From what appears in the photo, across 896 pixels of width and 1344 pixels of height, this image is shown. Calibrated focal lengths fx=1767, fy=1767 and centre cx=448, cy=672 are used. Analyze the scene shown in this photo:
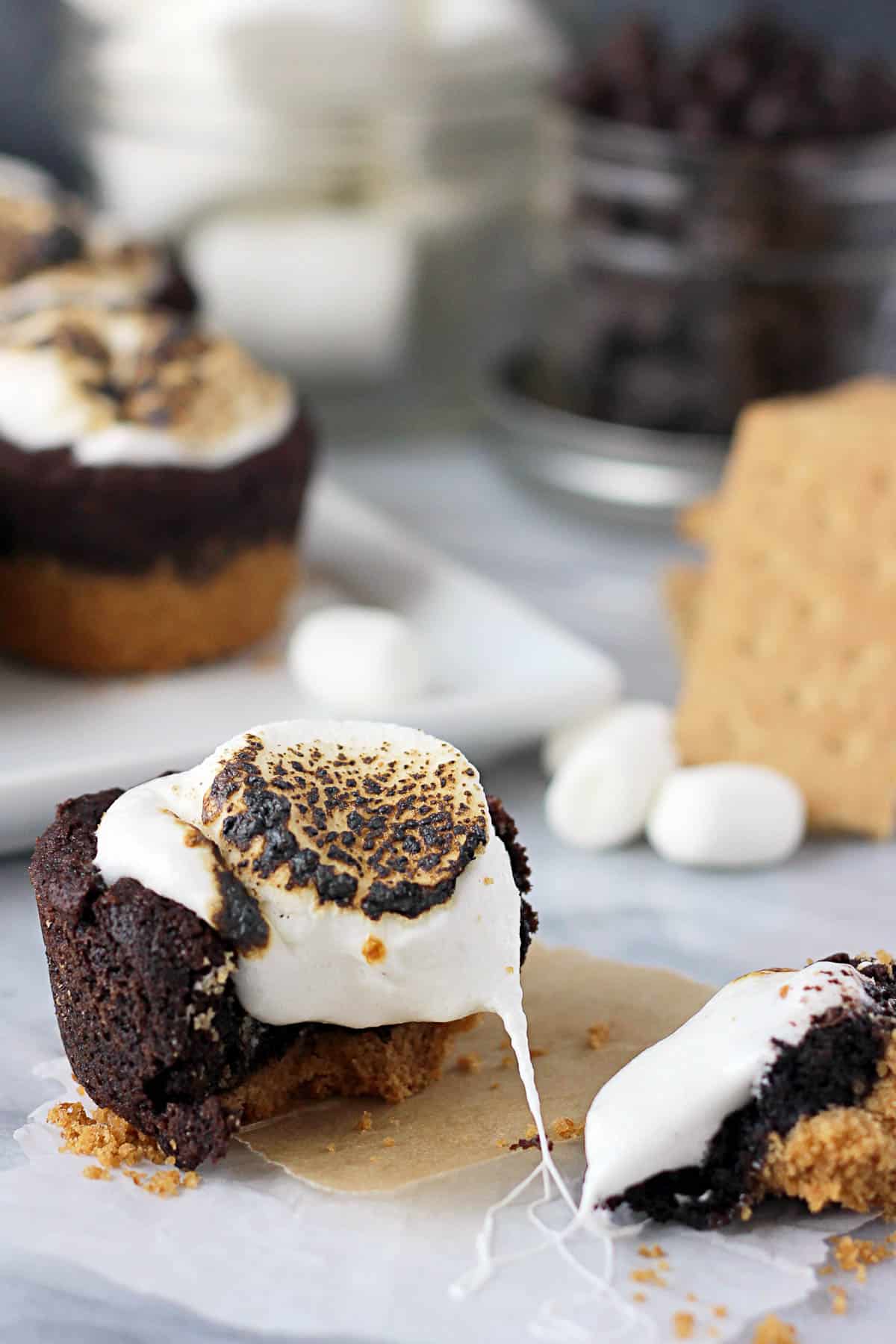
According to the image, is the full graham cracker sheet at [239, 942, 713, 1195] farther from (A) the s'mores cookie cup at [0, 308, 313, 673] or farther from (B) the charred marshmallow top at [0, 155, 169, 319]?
(B) the charred marshmallow top at [0, 155, 169, 319]

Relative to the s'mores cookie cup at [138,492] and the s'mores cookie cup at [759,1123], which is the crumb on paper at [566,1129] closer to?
the s'mores cookie cup at [759,1123]

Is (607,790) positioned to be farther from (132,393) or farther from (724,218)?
(724,218)

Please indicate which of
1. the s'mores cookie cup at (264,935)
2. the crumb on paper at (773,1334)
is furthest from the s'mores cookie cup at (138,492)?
the crumb on paper at (773,1334)

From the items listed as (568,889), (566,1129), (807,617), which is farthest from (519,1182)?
(807,617)

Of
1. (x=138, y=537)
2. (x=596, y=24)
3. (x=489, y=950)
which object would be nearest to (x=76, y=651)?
(x=138, y=537)

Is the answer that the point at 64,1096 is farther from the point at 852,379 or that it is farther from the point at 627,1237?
the point at 852,379

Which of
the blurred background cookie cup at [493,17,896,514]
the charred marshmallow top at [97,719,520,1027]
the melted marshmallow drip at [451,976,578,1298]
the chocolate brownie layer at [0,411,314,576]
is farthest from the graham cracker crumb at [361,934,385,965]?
the blurred background cookie cup at [493,17,896,514]
